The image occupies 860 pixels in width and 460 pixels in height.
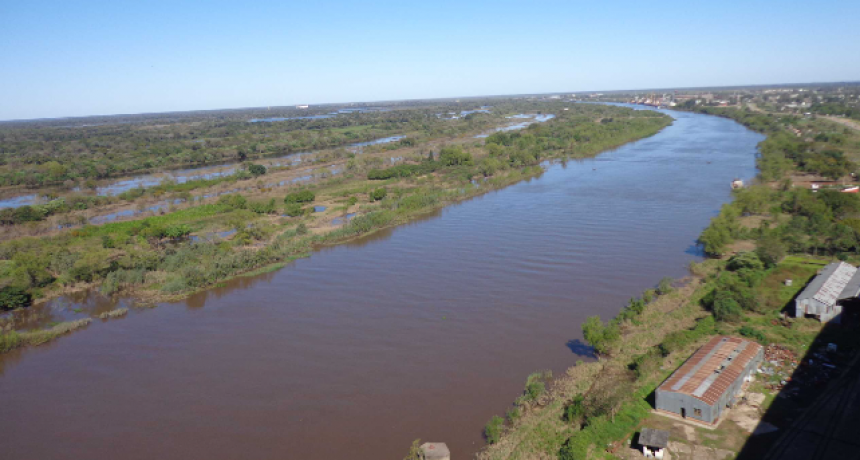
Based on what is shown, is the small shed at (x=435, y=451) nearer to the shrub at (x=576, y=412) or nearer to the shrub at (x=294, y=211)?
the shrub at (x=576, y=412)

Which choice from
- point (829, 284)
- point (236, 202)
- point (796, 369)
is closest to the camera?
point (796, 369)

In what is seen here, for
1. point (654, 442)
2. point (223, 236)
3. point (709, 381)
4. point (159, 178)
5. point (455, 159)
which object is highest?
point (455, 159)

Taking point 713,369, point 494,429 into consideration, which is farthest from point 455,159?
point 494,429

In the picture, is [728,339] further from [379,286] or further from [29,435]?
[29,435]

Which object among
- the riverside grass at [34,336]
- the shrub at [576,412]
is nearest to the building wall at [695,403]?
the shrub at [576,412]

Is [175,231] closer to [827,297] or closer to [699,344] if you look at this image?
[699,344]

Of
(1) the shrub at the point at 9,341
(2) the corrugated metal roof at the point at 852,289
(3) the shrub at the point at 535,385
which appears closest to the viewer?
(3) the shrub at the point at 535,385

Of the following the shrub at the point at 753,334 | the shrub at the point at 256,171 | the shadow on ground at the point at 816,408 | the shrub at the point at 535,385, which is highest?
the shrub at the point at 256,171

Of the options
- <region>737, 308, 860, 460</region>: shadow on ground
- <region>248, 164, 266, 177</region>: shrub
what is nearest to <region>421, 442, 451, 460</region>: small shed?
<region>737, 308, 860, 460</region>: shadow on ground
